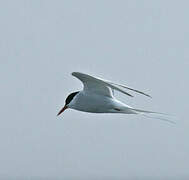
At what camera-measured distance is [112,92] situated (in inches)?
547

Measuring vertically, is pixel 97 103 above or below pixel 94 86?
below

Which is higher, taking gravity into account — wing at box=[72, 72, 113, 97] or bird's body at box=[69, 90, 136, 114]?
wing at box=[72, 72, 113, 97]

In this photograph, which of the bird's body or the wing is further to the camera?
the bird's body

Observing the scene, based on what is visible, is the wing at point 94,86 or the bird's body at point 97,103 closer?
the wing at point 94,86

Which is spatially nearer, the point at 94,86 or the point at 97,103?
the point at 94,86

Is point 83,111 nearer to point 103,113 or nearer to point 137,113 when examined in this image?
point 103,113

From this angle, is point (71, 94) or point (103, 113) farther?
point (71, 94)

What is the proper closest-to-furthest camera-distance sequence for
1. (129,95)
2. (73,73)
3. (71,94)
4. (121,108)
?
1. (129,95)
2. (73,73)
3. (121,108)
4. (71,94)

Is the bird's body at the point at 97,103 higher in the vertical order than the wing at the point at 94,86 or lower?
lower

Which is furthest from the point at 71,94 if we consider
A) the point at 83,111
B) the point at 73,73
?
the point at 73,73

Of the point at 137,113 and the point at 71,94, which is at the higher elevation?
the point at 71,94

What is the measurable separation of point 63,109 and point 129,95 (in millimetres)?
5041

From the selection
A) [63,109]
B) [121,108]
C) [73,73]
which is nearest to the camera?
A: [73,73]

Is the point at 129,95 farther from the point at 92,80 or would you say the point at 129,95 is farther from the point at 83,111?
the point at 83,111
